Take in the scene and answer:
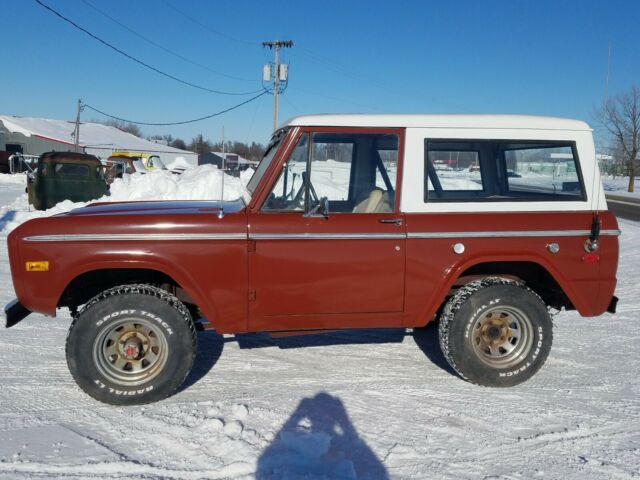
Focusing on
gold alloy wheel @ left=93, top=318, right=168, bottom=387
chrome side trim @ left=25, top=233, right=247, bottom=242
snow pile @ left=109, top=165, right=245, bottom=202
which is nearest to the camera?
chrome side trim @ left=25, top=233, right=247, bottom=242

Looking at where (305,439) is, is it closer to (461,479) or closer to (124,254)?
(461,479)

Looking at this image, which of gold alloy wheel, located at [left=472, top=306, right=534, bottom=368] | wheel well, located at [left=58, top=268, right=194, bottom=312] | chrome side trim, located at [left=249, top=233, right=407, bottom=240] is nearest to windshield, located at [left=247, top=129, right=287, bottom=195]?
chrome side trim, located at [left=249, top=233, right=407, bottom=240]

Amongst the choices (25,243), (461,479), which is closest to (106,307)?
(25,243)

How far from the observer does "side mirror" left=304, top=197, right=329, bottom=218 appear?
354 cm

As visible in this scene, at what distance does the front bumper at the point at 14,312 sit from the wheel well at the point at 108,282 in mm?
272

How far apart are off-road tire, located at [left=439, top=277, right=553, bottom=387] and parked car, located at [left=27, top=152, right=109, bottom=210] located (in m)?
13.4

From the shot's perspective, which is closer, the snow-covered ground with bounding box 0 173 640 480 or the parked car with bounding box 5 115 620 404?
the snow-covered ground with bounding box 0 173 640 480

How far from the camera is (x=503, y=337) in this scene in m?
3.94

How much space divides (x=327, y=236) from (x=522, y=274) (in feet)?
5.63

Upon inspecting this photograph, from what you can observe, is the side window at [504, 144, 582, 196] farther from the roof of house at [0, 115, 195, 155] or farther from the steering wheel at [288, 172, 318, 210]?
the roof of house at [0, 115, 195, 155]

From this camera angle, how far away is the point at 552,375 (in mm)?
4141

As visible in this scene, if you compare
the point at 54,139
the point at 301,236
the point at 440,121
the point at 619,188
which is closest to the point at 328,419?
the point at 301,236

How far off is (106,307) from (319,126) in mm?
1973

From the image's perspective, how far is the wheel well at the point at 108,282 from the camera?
3733 mm
